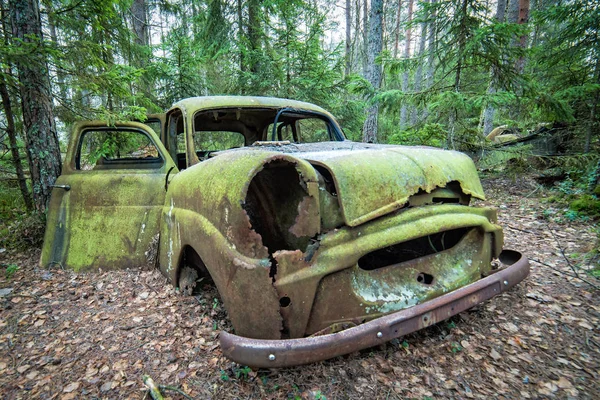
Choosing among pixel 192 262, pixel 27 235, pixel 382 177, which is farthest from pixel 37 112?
pixel 382 177

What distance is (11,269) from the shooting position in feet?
10.3

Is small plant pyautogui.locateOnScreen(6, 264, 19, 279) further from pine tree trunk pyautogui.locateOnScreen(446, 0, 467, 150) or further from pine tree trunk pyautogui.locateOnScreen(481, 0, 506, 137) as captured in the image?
pine tree trunk pyautogui.locateOnScreen(481, 0, 506, 137)

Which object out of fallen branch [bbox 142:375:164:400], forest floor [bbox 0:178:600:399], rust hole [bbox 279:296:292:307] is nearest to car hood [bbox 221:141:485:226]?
rust hole [bbox 279:296:292:307]

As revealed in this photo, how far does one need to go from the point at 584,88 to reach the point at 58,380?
844 centimetres

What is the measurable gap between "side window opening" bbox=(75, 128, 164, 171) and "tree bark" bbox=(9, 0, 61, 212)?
33 centimetres

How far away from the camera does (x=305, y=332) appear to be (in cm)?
155

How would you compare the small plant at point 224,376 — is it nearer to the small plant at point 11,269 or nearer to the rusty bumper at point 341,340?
the rusty bumper at point 341,340

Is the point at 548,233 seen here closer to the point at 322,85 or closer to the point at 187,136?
the point at 187,136

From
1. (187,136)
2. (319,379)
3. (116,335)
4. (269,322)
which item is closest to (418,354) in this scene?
(319,379)

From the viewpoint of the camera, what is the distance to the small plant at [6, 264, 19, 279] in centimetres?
305

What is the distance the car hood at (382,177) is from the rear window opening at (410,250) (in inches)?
14.7

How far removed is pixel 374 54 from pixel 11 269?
759cm

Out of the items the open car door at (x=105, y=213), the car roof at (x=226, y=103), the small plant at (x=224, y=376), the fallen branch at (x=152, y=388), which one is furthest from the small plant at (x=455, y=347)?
the car roof at (x=226, y=103)

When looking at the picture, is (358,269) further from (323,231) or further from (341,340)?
(341,340)
